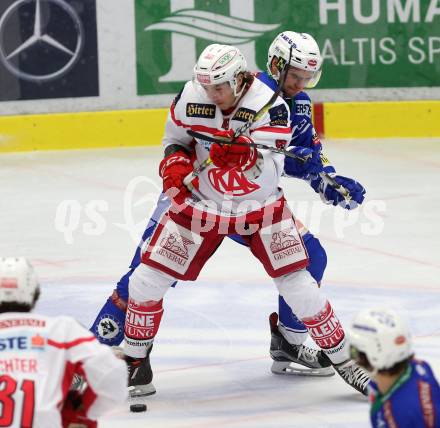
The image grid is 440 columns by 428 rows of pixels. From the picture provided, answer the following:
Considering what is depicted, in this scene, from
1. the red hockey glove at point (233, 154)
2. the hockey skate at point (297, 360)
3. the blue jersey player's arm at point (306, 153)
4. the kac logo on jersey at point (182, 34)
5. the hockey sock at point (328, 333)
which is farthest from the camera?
the kac logo on jersey at point (182, 34)

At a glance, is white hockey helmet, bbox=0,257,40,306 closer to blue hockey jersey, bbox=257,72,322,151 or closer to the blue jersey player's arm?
the blue jersey player's arm

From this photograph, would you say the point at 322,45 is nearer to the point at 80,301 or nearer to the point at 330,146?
the point at 330,146

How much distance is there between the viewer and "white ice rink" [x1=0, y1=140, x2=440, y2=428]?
15.8 ft

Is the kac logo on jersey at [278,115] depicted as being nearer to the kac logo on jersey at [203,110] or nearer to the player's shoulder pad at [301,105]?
the kac logo on jersey at [203,110]

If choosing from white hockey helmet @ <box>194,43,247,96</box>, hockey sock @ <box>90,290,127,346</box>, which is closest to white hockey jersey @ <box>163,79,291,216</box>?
white hockey helmet @ <box>194,43,247,96</box>

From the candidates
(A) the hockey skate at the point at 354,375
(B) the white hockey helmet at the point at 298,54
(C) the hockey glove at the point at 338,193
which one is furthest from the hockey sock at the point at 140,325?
(B) the white hockey helmet at the point at 298,54

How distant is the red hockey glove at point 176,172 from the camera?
4.59 metres

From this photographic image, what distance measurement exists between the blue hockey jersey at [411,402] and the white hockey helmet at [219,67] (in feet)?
5.75

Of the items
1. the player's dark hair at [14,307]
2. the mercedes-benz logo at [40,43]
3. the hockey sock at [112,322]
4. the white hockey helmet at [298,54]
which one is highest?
the white hockey helmet at [298,54]

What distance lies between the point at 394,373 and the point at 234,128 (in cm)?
181

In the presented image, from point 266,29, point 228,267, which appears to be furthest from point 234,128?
point 266,29

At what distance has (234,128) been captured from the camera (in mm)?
4566

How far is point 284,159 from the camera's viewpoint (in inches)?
194

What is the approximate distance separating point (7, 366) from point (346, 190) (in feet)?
7.31
